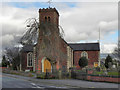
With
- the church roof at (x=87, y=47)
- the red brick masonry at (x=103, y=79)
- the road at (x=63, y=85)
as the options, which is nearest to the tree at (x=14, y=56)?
the church roof at (x=87, y=47)

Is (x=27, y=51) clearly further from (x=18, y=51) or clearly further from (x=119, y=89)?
(x=119, y=89)

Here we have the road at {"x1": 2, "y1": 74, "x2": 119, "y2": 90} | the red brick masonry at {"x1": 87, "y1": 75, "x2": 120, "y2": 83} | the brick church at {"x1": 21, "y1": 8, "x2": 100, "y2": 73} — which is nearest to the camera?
the road at {"x1": 2, "y1": 74, "x2": 119, "y2": 90}

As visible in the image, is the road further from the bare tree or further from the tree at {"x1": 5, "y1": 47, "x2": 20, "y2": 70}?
the tree at {"x1": 5, "y1": 47, "x2": 20, "y2": 70}

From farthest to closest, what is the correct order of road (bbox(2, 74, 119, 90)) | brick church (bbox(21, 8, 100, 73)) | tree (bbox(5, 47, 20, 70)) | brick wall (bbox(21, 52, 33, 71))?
brick wall (bbox(21, 52, 33, 71)), tree (bbox(5, 47, 20, 70)), brick church (bbox(21, 8, 100, 73)), road (bbox(2, 74, 119, 90))

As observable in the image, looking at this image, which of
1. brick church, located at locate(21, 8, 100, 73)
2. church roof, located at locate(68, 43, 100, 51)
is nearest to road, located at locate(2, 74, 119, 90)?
brick church, located at locate(21, 8, 100, 73)

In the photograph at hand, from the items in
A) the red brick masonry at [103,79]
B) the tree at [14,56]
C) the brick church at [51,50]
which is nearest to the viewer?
the red brick masonry at [103,79]

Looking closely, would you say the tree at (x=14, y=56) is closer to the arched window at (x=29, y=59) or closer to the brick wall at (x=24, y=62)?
the brick wall at (x=24, y=62)

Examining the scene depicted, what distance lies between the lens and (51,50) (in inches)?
957

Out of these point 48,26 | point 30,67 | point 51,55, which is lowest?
point 30,67

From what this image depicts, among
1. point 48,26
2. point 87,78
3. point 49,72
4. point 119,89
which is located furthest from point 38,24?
point 119,89

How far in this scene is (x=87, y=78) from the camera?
21.2m

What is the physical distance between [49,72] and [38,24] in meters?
7.18

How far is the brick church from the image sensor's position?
2402 centimetres

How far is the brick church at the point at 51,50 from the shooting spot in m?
24.0
